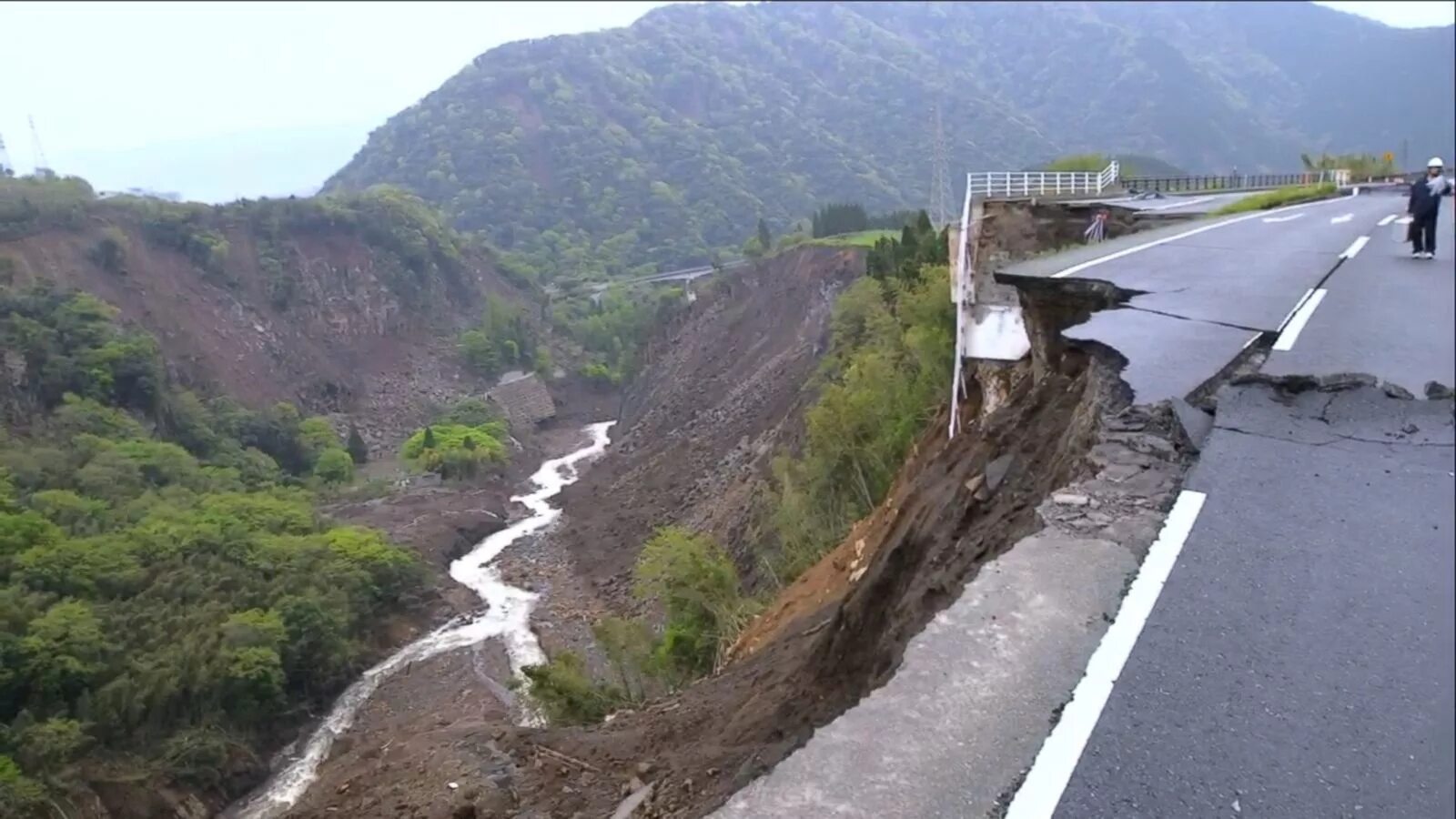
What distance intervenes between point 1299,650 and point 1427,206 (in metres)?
9.26

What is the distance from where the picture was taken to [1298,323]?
834cm

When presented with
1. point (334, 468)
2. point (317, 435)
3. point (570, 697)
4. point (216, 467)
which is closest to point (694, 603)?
point (570, 697)

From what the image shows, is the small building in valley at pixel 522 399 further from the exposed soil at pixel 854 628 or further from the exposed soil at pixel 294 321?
the exposed soil at pixel 854 628

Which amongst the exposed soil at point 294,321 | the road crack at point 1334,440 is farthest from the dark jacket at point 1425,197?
the exposed soil at point 294,321

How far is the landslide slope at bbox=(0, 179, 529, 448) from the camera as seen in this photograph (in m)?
63.3

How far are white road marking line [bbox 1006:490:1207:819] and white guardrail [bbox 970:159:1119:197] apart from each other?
16193 mm

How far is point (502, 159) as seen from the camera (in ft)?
493

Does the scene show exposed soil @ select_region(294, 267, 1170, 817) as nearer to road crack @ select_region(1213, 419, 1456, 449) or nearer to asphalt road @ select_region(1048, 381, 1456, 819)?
road crack @ select_region(1213, 419, 1456, 449)

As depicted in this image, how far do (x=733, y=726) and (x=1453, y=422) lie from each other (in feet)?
20.7

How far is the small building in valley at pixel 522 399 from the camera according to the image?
76.7m

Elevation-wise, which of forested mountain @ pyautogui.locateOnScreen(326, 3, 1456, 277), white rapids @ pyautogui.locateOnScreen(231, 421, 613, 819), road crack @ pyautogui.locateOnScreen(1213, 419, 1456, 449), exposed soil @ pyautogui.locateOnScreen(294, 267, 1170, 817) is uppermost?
forested mountain @ pyautogui.locateOnScreen(326, 3, 1456, 277)

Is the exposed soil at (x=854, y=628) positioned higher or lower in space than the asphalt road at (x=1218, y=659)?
lower

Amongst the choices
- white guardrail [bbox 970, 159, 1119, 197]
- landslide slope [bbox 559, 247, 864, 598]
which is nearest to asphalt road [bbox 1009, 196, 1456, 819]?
white guardrail [bbox 970, 159, 1119, 197]

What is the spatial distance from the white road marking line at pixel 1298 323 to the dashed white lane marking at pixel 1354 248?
3157 mm
